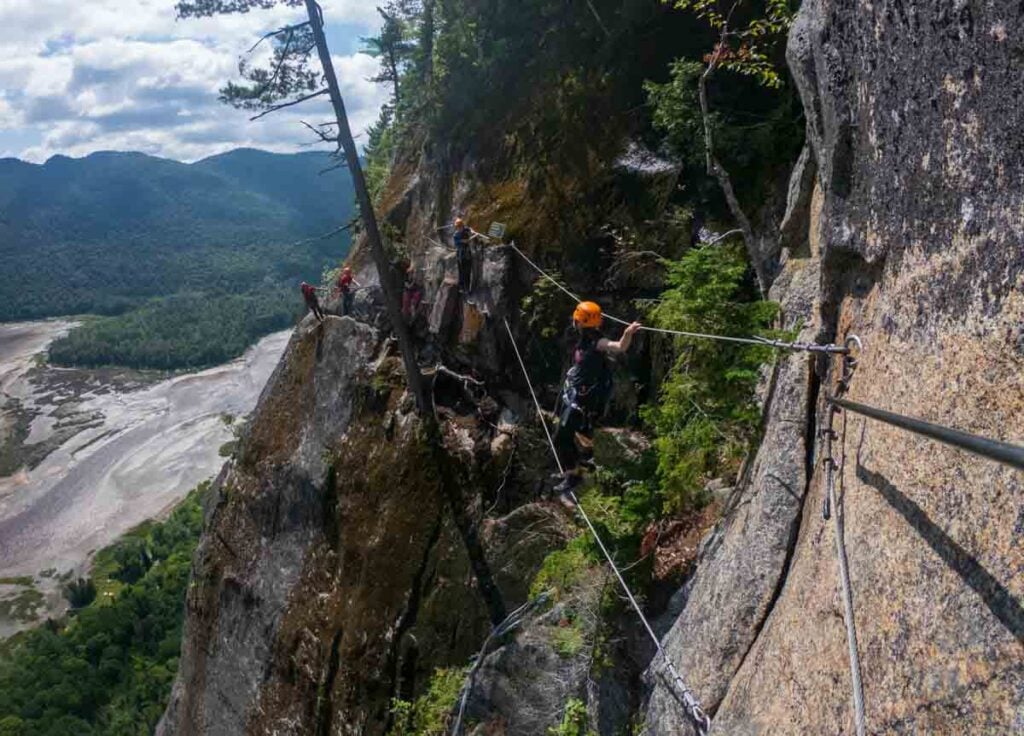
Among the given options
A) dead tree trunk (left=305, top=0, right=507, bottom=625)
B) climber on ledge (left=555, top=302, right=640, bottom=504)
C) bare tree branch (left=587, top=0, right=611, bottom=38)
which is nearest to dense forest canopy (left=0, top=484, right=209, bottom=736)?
dead tree trunk (left=305, top=0, right=507, bottom=625)

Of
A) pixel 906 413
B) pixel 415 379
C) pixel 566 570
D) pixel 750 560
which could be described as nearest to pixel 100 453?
pixel 415 379

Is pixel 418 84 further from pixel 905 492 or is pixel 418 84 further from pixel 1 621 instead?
pixel 1 621

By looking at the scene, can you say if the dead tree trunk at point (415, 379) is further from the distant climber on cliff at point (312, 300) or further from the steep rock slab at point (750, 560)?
the steep rock slab at point (750, 560)

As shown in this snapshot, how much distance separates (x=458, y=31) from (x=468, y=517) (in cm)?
1092

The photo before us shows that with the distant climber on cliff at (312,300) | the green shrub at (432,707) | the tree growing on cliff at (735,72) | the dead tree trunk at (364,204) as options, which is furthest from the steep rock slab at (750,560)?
the distant climber on cliff at (312,300)

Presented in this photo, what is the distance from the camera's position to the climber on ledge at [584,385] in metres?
8.03

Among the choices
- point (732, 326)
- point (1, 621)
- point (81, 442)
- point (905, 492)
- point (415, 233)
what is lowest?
point (1, 621)

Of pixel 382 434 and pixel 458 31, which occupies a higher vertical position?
pixel 458 31

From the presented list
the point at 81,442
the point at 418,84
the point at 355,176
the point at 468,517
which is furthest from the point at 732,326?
the point at 81,442

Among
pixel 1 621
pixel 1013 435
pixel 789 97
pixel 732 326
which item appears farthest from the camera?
pixel 1 621

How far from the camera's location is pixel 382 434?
14617 mm

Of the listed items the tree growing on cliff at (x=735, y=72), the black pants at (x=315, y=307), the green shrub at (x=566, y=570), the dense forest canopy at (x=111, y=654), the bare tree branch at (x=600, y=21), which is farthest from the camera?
the dense forest canopy at (x=111, y=654)

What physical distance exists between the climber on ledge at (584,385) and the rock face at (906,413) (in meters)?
2.59

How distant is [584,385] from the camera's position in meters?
9.19
